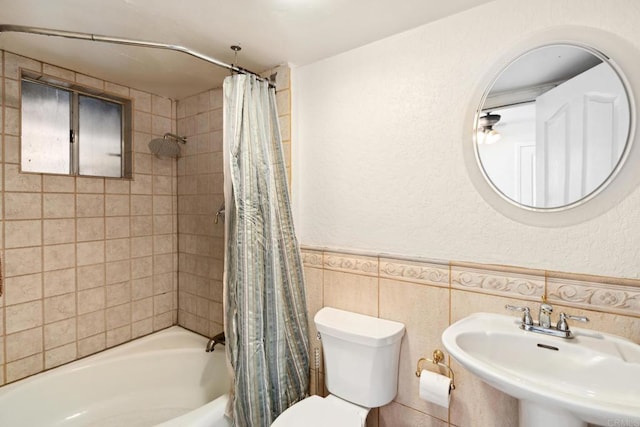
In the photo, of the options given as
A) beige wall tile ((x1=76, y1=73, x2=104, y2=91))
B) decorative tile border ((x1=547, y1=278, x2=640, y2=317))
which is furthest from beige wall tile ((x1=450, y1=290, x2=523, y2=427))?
beige wall tile ((x1=76, y1=73, x2=104, y2=91))

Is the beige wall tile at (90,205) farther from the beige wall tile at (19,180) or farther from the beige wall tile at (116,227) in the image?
the beige wall tile at (19,180)

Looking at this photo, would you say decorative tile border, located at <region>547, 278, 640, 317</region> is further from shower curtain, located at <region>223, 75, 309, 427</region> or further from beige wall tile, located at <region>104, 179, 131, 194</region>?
beige wall tile, located at <region>104, 179, 131, 194</region>

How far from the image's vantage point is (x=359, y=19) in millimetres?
1298

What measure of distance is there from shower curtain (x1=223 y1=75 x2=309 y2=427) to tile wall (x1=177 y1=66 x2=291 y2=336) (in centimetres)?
75

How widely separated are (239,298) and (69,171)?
4.84 feet

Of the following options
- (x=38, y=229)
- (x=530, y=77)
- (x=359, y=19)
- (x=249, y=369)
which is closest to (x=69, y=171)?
(x=38, y=229)

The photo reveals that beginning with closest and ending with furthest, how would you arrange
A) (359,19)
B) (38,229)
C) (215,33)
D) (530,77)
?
(530,77) → (359,19) → (215,33) → (38,229)

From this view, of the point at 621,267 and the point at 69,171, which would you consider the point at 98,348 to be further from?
the point at 621,267

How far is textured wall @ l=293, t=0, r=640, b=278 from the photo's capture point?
1.04 meters

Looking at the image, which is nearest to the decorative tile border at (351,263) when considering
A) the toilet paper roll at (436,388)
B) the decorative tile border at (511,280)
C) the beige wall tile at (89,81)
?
the decorative tile border at (511,280)

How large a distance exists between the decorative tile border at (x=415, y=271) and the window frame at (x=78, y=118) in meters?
1.89

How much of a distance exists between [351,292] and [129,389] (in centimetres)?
162

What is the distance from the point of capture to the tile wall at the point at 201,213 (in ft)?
7.09

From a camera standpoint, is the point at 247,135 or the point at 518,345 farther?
the point at 247,135
